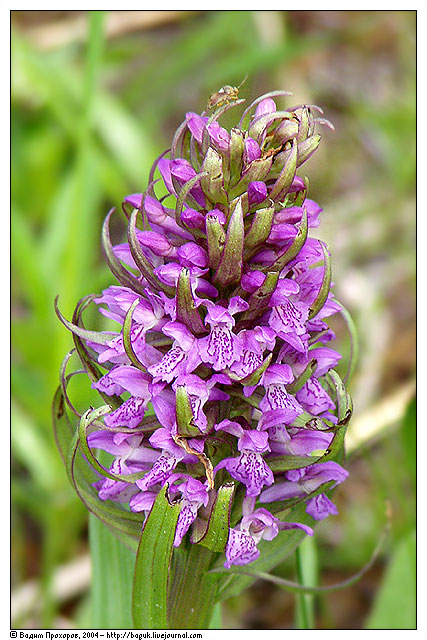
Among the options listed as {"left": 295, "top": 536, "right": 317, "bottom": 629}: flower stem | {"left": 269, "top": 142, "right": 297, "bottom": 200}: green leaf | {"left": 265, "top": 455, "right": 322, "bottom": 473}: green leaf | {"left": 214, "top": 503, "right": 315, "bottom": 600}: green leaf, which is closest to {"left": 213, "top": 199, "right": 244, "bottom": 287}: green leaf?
{"left": 269, "top": 142, "right": 297, "bottom": 200}: green leaf

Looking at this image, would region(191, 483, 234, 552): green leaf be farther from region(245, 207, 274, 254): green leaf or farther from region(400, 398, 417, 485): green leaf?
region(400, 398, 417, 485): green leaf

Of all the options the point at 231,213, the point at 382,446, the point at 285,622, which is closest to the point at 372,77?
the point at 382,446

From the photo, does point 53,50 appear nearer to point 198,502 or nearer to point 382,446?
point 382,446

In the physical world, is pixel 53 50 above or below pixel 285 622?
above

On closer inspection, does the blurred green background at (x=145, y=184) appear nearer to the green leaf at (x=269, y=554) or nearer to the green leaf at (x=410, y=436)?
the green leaf at (x=410, y=436)

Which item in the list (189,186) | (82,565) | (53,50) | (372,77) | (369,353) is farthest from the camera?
(372,77)

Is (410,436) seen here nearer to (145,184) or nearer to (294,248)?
(294,248)

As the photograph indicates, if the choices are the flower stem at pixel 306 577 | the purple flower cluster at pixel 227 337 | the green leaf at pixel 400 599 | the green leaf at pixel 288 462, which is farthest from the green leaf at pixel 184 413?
the green leaf at pixel 400 599

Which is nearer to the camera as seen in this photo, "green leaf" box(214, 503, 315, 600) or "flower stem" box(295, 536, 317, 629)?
"green leaf" box(214, 503, 315, 600)
